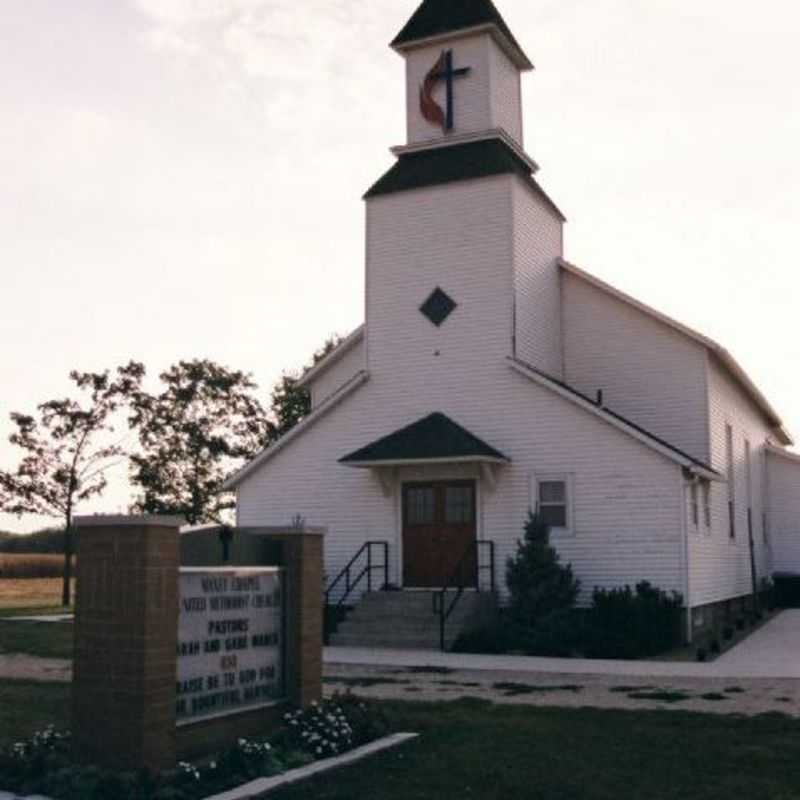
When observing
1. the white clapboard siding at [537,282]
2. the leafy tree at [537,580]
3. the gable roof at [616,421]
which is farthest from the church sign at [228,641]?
the white clapboard siding at [537,282]

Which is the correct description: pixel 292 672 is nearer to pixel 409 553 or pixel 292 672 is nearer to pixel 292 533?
pixel 292 533

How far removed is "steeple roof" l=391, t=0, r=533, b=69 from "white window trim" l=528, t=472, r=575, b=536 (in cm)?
1077

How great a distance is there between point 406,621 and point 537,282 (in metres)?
8.38

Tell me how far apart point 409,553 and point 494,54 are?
39.0ft

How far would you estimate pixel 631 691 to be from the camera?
46.8ft

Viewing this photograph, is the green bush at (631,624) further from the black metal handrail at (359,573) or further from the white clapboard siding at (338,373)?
the white clapboard siding at (338,373)

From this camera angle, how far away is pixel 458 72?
2598 centimetres

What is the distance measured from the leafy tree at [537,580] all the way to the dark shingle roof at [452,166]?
7.86 meters

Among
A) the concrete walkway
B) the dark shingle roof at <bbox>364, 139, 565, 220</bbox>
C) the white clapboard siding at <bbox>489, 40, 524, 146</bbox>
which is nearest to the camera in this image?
the concrete walkway

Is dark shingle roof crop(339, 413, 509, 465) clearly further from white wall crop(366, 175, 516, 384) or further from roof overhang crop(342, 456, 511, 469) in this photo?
white wall crop(366, 175, 516, 384)

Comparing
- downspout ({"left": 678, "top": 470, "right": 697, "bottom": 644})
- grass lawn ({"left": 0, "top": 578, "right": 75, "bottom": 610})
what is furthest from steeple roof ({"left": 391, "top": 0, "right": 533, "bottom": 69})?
grass lawn ({"left": 0, "top": 578, "right": 75, "bottom": 610})

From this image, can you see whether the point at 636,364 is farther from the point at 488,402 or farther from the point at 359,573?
the point at 359,573

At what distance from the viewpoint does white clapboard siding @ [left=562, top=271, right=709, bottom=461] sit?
24594 millimetres

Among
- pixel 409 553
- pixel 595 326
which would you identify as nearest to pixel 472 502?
pixel 409 553
